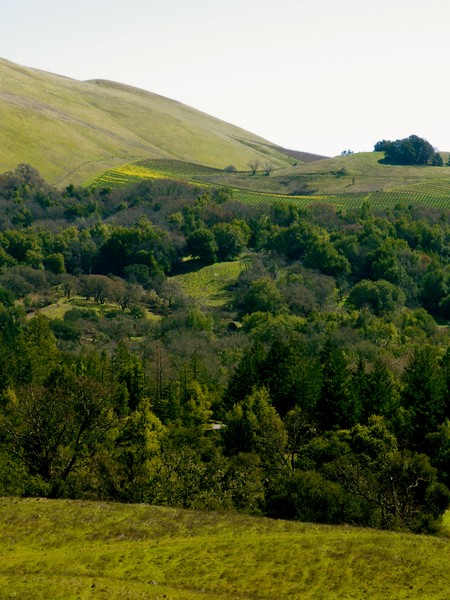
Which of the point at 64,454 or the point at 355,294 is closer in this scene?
the point at 64,454

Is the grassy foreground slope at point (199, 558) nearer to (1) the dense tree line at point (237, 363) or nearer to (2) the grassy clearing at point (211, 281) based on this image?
(1) the dense tree line at point (237, 363)

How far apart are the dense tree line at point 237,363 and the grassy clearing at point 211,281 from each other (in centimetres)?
319

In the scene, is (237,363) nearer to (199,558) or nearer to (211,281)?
(211,281)

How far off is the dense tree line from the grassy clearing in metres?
3.19

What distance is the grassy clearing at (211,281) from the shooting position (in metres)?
145

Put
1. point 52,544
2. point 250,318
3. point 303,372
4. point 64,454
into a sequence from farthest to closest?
point 250,318
point 303,372
point 64,454
point 52,544

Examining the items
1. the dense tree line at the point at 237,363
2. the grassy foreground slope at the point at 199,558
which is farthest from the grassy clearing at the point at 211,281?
the grassy foreground slope at the point at 199,558

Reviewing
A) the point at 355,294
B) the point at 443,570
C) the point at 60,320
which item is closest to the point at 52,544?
the point at 443,570

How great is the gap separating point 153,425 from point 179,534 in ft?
65.0

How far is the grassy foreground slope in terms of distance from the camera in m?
35.0

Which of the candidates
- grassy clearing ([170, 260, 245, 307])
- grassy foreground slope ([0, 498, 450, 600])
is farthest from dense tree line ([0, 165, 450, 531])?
grassy foreground slope ([0, 498, 450, 600])

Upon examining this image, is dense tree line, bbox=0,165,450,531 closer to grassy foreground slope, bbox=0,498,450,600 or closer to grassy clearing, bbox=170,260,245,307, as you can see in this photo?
grassy clearing, bbox=170,260,245,307

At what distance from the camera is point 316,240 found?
158250mm

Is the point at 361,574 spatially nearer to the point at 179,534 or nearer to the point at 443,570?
the point at 443,570
